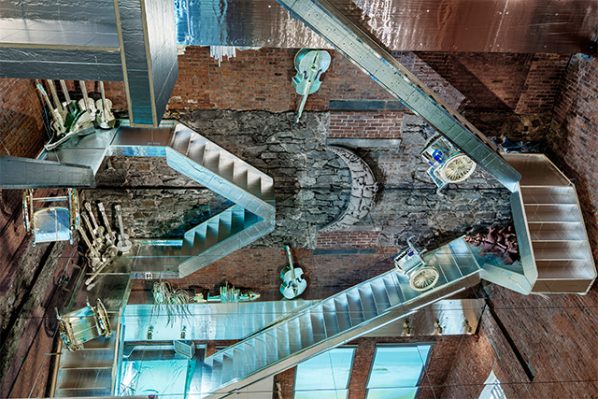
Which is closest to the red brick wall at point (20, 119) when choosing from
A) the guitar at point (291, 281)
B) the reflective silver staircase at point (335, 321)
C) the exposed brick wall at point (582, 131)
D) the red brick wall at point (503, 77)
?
the reflective silver staircase at point (335, 321)

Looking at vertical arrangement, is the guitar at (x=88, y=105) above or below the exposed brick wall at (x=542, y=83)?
below

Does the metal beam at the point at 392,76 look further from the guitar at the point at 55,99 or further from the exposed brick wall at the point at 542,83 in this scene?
the guitar at the point at 55,99

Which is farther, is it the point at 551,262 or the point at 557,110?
the point at 557,110

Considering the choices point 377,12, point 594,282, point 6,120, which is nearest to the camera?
point 6,120

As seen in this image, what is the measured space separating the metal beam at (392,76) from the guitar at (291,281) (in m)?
2.81

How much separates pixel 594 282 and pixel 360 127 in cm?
312

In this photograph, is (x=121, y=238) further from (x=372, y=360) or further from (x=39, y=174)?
(x=372, y=360)

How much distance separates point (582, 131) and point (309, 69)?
10.4 ft

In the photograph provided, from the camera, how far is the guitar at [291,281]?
6332mm

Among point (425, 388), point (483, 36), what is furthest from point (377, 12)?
point (425, 388)

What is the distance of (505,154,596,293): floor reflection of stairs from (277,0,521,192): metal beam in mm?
528

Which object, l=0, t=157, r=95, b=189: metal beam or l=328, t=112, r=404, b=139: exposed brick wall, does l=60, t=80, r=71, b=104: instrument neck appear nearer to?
l=0, t=157, r=95, b=189: metal beam

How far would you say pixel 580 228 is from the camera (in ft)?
17.6

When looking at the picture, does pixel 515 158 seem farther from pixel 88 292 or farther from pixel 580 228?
pixel 88 292
